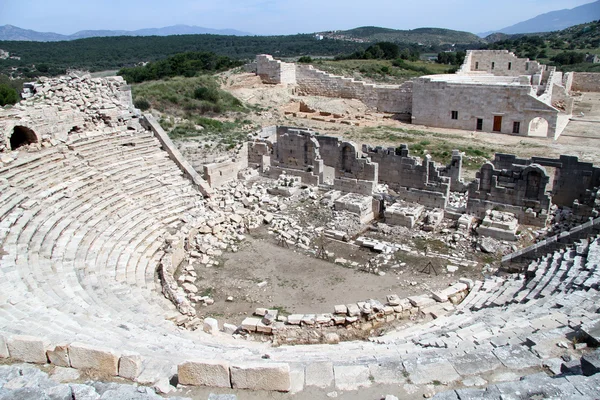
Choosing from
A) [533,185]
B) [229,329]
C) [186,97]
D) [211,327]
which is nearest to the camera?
[211,327]

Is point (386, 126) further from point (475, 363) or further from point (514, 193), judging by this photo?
point (475, 363)

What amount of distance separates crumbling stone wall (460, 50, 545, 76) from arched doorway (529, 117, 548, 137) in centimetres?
1040

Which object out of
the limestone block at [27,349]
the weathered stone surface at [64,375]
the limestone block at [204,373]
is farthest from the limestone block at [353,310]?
the limestone block at [27,349]

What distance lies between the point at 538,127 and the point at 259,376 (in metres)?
30.0

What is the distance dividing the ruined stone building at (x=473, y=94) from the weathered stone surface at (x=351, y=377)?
88.1 ft

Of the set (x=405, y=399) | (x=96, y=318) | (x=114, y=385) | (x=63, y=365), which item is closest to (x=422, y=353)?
(x=405, y=399)

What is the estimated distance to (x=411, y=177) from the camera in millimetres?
19391

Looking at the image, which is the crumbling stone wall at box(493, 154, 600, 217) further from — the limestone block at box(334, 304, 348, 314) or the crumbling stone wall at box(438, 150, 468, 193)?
the limestone block at box(334, 304, 348, 314)

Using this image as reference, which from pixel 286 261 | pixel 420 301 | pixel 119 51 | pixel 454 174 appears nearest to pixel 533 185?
pixel 454 174

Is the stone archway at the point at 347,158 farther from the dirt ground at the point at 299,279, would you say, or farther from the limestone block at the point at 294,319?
the limestone block at the point at 294,319

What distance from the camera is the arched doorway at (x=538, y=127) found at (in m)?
30.0

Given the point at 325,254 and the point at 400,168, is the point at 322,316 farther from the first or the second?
the point at 400,168

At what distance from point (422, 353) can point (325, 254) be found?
24.0ft

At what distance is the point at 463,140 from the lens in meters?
28.6
